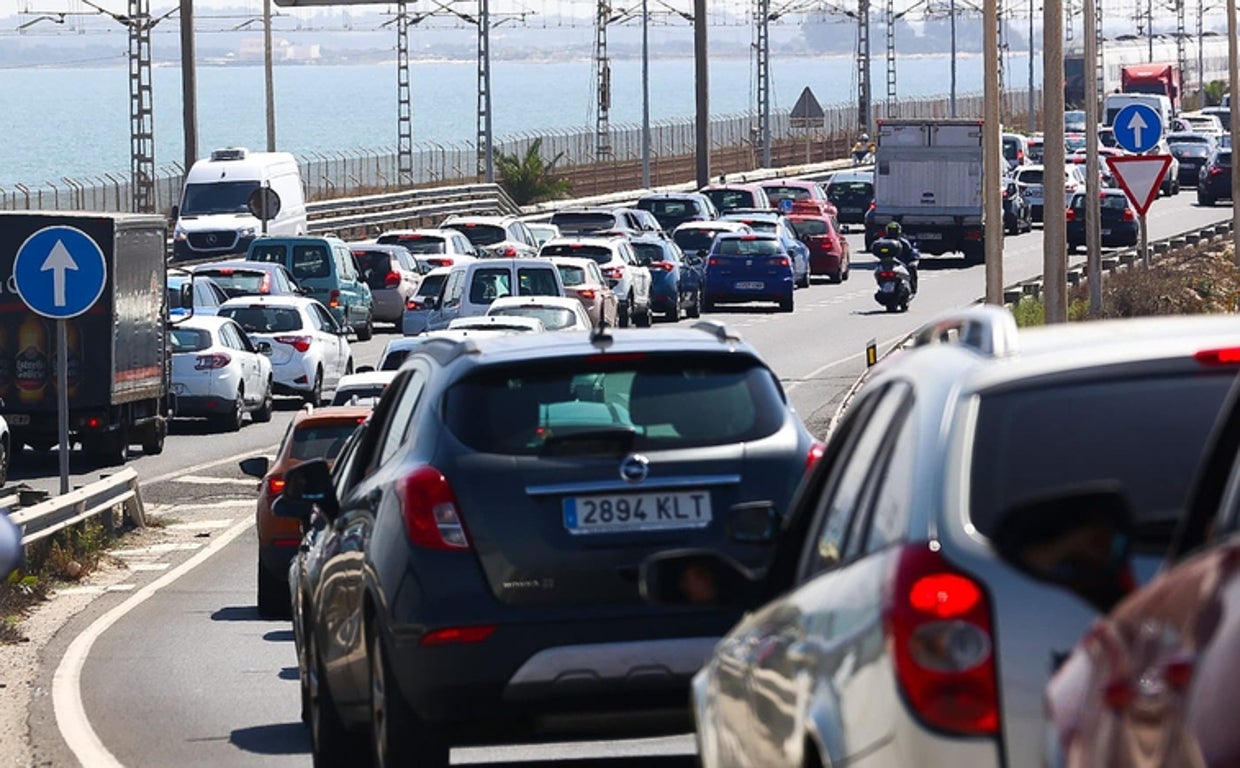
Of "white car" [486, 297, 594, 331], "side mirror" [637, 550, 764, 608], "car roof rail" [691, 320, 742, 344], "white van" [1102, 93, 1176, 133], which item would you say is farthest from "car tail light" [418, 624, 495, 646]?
"white van" [1102, 93, 1176, 133]

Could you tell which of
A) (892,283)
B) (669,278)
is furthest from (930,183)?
(669,278)

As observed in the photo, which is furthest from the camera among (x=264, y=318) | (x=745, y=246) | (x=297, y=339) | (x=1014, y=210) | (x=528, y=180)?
(x=528, y=180)

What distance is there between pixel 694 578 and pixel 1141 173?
26.5 metres

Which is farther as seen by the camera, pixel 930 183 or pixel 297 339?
pixel 930 183

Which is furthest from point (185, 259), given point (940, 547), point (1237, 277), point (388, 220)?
point (940, 547)

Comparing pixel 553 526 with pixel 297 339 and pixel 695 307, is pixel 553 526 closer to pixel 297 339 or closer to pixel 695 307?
pixel 297 339

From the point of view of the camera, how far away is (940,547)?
470 cm

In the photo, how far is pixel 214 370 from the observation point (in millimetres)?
32438

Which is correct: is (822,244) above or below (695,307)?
above

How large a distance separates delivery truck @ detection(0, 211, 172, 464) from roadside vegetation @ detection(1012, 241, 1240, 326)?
11532mm

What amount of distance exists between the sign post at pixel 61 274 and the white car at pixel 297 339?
14019 mm

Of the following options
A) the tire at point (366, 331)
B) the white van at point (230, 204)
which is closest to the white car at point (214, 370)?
the tire at point (366, 331)

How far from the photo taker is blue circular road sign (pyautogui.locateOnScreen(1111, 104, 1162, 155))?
120 ft

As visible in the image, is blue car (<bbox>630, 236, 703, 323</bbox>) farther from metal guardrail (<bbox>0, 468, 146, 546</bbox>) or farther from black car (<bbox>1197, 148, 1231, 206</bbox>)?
black car (<bbox>1197, 148, 1231, 206</bbox>)
